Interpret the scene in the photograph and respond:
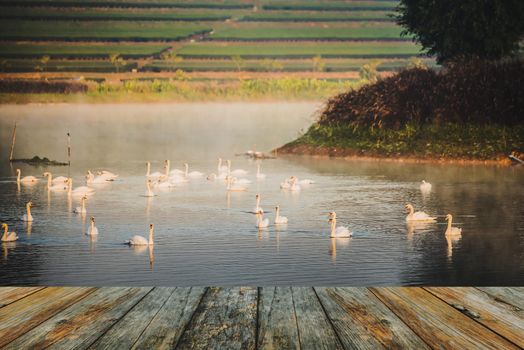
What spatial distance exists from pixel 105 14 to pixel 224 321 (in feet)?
403

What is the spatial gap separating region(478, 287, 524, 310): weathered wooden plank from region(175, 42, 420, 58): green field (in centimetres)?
11035

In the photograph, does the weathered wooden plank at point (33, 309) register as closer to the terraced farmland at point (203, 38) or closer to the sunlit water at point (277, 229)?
the sunlit water at point (277, 229)

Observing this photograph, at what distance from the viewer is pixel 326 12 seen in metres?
134

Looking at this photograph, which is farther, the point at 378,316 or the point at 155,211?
the point at 155,211

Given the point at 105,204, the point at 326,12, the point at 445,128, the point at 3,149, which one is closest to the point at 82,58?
the point at 326,12

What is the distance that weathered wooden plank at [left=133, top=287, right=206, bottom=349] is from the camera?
500cm

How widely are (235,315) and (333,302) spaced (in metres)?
0.65

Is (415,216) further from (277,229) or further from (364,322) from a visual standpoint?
(364,322)

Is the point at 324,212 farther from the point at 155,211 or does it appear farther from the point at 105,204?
the point at 105,204

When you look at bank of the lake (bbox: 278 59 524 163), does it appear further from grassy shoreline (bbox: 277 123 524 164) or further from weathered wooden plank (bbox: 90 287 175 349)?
weathered wooden plank (bbox: 90 287 175 349)

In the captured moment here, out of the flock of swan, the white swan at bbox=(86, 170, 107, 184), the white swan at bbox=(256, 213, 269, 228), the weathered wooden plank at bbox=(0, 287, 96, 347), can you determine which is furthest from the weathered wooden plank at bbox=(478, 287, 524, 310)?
the white swan at bbox=(86, 170, 107, 184)

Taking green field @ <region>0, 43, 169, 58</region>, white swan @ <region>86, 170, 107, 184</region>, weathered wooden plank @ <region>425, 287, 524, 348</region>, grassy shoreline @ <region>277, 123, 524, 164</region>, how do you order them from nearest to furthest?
weathered wooden plank @ <region>425, 287, 524, 348</region>
white swan @ <region>86, 170, 107, 184</region>
grassy shoreline @ <region>277, 123, 524, 164</region>
green field @ <region>0, 43, 169, 58</region>

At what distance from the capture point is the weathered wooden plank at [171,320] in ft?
16.4

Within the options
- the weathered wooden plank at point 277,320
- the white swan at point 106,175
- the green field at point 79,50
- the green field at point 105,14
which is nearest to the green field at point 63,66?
the green field at point 79,50
